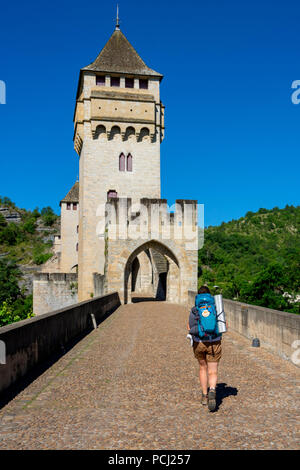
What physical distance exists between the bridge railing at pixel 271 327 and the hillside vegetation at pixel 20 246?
4129 centimetres

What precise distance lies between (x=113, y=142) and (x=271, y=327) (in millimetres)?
24340

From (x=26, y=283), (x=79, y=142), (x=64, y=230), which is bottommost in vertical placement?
(x=26, y=283)

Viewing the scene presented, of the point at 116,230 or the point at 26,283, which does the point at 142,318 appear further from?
the point at 26,283

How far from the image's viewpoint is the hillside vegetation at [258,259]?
33062 millimetres

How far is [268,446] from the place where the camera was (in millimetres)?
3861

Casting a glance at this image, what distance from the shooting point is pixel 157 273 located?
100.0 ft

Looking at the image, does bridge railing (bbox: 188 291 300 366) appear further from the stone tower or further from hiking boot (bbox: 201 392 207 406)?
the stone tower

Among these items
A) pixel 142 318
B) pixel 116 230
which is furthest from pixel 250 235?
pixel 142 318

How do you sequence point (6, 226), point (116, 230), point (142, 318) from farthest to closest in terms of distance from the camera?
point (6, 226)
point (116, 230)
point (142, 318)

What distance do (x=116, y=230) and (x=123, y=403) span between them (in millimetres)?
18419

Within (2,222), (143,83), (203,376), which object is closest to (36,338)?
(203,376)

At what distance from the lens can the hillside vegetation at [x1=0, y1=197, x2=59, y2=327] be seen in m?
58.5

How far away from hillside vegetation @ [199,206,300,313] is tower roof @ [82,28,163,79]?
1572 cm
